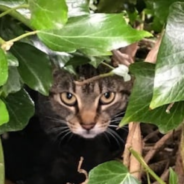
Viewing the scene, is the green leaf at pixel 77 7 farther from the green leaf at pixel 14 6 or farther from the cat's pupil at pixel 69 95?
the cat's pupil at pixel 69 95

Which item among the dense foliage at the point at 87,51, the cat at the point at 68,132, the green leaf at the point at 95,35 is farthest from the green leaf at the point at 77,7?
the cat at the point at 68,132

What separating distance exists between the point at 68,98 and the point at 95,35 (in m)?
0.73

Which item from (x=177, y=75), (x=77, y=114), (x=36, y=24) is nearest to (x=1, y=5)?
(x=36, y=24)

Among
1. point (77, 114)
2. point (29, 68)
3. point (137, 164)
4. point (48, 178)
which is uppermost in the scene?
point (29, 68)

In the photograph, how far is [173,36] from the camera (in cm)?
48

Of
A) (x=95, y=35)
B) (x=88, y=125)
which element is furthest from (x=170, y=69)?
(x=88, y=125)

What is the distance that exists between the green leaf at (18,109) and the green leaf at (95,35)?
0.63 ft

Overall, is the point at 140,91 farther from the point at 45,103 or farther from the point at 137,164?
the point at 45,103

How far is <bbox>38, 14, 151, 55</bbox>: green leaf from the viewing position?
1.51ft

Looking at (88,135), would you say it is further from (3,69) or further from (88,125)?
(3,69)

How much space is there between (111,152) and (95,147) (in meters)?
0.04

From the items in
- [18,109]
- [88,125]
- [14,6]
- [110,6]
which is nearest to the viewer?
[14,6]

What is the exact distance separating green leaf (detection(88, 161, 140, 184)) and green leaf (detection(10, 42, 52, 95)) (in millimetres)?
113

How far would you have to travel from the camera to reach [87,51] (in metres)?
0.51
